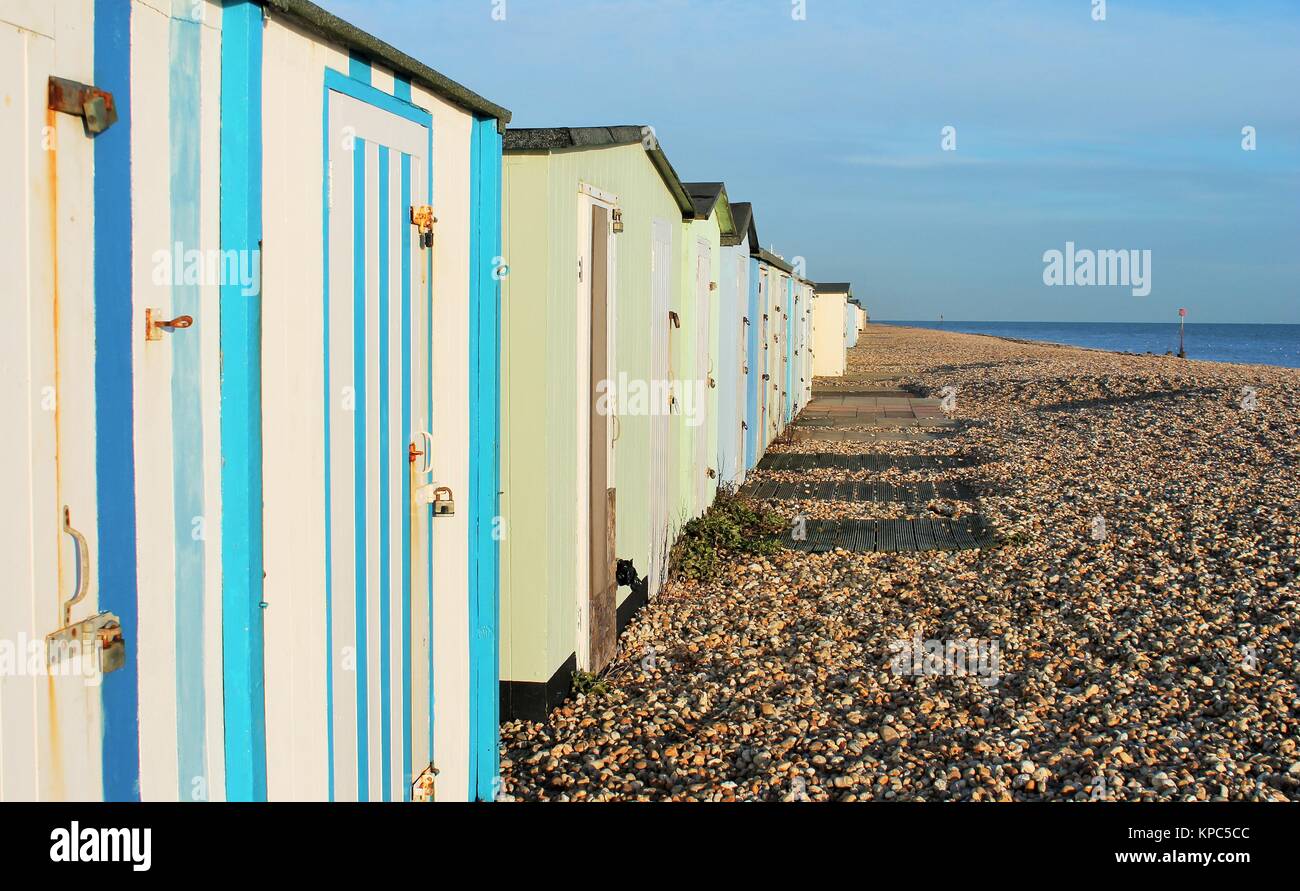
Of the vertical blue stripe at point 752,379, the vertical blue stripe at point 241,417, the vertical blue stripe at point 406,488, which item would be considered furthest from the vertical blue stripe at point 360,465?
the vertical blue stripe at point 752,379

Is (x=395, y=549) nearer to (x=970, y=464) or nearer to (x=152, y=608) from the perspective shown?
(x=152, y=608)

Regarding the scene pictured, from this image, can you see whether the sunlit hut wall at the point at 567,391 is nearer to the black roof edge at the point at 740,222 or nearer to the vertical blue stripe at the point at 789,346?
the black roof edge at the point at 740,222

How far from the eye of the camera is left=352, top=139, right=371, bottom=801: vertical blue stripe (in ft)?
10.4

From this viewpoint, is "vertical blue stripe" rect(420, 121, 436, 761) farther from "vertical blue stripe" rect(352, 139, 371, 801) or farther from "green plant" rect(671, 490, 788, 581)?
"green plant" rect(671, 490, 788, 581)

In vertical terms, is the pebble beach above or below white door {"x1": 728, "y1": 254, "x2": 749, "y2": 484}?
below

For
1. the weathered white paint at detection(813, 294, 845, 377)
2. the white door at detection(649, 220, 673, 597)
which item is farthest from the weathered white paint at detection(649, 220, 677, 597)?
the weathered white paint at detection(813, 294, 845, 377)

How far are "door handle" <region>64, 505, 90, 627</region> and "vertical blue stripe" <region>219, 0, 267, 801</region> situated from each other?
1.46 ft

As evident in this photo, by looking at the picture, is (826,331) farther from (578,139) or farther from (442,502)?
(442,502)

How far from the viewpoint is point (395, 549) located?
355 centimetres

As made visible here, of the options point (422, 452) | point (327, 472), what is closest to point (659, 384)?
point (422, 452)

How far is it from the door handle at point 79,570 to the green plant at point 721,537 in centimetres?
617

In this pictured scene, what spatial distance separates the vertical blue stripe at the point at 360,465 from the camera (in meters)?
3.18
